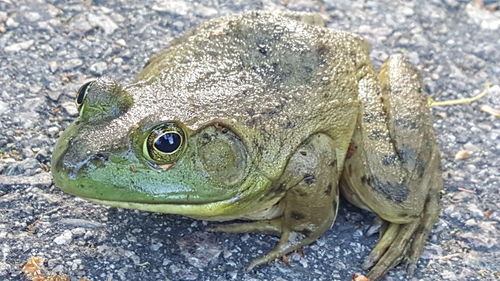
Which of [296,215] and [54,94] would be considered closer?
[296,215]

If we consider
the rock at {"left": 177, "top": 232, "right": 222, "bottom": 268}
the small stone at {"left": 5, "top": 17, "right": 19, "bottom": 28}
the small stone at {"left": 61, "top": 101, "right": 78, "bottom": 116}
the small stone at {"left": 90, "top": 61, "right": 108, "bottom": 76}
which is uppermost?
the small stone at {"left": 5, "top": 17, "right": 19, "bottom": 28}

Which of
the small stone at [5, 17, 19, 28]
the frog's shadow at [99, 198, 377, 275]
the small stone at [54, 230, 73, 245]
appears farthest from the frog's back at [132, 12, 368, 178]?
the small stone at [5, 17, 19, 28]

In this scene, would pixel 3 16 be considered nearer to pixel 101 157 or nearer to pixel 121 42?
pixel 121 42

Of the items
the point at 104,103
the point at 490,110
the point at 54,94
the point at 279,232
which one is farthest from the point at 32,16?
the point at 490,110

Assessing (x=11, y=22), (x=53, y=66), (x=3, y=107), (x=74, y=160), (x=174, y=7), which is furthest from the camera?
(x=174, y=7)

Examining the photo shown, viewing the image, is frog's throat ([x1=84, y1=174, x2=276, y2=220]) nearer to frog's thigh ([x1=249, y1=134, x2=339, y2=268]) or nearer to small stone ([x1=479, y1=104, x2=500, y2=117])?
frog's thigh ([x1=249, y1=134, x2=339, y2=268])

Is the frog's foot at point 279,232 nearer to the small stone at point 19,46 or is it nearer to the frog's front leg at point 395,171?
the frog's front leg at point 395,171

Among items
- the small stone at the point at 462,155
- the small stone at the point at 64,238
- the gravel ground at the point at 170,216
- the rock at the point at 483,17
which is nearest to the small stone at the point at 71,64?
the gravel ground at the point at 170,216

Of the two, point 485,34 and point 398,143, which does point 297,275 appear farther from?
point 485,34

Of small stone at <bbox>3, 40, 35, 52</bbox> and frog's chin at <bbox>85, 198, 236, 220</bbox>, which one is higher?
frog's chin at <bbox>85, 198, 236, 220</bbox>
